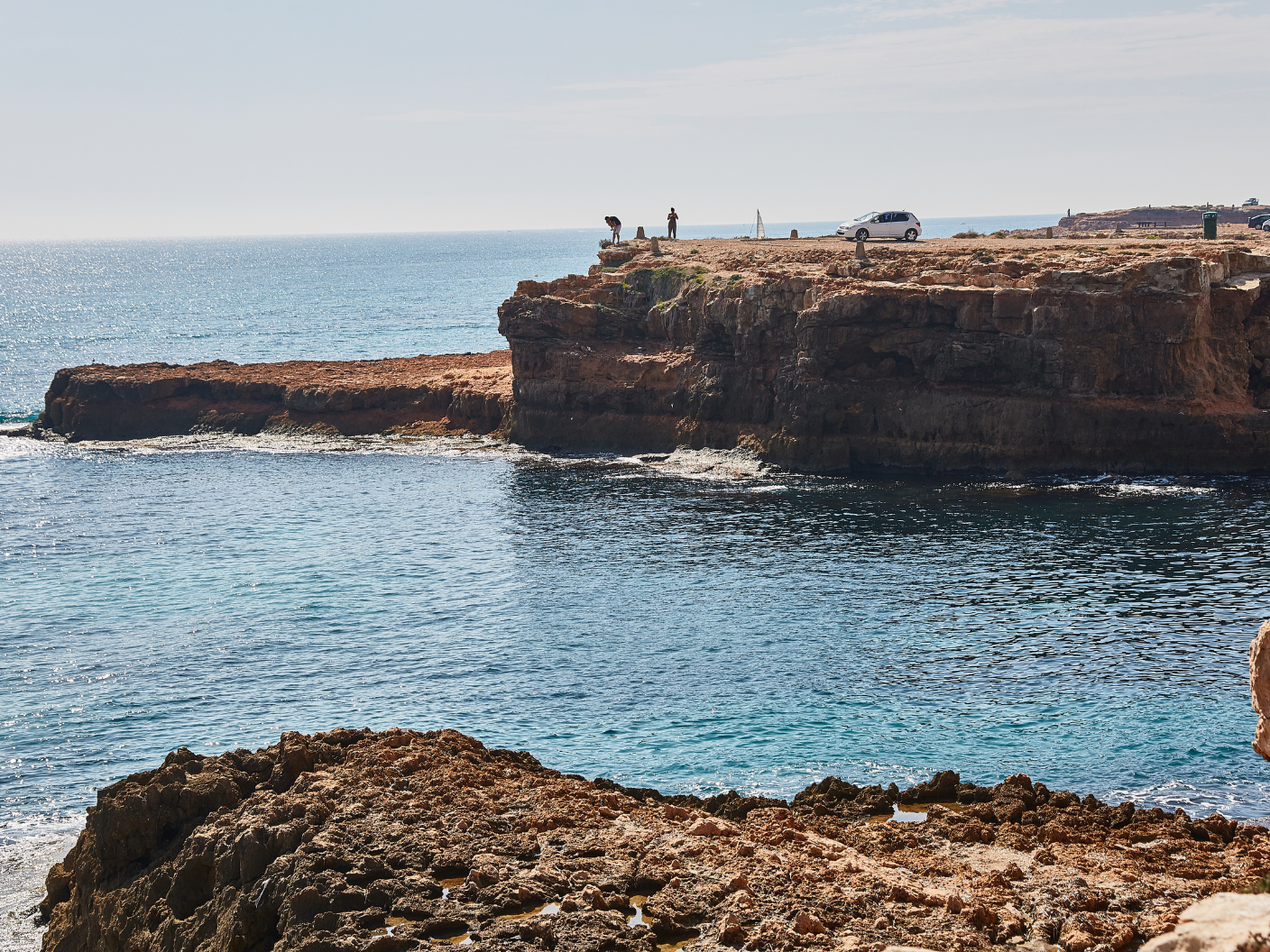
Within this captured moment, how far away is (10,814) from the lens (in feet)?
88.6

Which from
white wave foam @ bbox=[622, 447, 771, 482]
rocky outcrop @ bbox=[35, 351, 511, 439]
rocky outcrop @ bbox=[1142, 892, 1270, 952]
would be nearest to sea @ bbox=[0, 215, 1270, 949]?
white wave foam @ bbox=[622, 447, 771, 482]

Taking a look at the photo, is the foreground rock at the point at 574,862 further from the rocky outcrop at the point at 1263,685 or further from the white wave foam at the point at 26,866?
the rocky outcrop at the point at 1263,685

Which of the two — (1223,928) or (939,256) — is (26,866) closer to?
(1223,928)

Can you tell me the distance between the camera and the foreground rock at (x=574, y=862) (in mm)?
16469

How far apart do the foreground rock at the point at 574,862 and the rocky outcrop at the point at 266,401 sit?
50.0 meters

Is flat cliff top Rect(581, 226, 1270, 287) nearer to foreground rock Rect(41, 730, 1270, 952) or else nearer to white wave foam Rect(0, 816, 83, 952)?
foreground rock Rect(41, 730, 1270, 952)

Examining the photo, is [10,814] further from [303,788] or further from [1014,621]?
[1014,621]

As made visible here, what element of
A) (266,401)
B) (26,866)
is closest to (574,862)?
(26,866)

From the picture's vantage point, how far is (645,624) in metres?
38.2

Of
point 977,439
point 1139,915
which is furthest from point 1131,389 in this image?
point 1139,915

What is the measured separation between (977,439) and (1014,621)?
21.6 metres

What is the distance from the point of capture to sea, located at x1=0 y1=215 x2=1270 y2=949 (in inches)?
1119

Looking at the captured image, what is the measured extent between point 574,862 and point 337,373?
217ft

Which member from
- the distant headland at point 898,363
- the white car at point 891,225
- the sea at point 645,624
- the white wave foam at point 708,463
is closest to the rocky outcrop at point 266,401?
the distant headland at point 898,363
